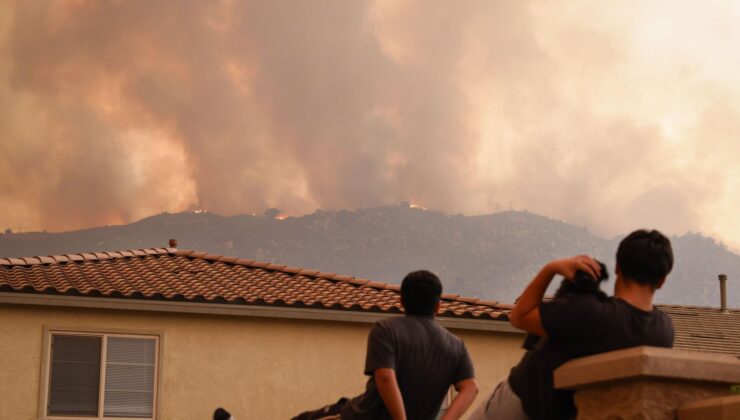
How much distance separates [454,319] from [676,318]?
10775 millimetres

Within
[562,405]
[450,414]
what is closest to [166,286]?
[450,414]

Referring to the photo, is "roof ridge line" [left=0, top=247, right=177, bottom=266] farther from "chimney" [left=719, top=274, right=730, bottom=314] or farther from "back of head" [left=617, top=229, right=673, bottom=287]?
"back of head" [left=617, top=229, right=673, bottom=287]

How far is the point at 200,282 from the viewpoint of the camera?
20.3 metres

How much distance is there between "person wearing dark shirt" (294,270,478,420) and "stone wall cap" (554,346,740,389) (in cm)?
181

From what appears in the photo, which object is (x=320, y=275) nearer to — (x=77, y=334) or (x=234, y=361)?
(x=234, y=361)

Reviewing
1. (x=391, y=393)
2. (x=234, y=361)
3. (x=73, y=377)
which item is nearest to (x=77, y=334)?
(x=73, y=377)

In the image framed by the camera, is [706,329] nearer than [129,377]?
No

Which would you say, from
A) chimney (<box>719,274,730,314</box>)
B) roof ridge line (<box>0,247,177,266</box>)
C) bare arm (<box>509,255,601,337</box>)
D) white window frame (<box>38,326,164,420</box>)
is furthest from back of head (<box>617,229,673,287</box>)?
chimney (<box>719,274,730,314</box>)

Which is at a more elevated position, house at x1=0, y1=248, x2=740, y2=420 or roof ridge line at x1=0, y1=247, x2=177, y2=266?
roof ridge line at x1=0, y1=247, x2=177, y2=266

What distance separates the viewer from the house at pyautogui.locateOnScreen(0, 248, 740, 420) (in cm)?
1841

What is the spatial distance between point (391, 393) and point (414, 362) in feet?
0.90

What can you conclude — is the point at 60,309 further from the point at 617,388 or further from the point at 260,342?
the point at 617,388

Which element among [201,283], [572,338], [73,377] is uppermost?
[201,283]

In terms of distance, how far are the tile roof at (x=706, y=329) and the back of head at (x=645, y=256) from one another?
20889 millimetres
